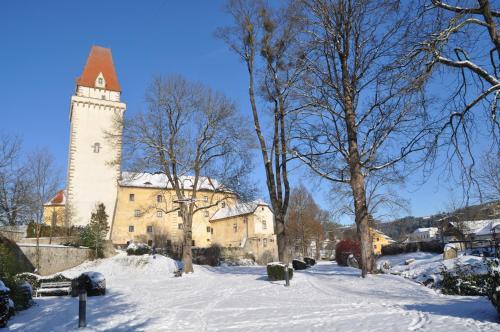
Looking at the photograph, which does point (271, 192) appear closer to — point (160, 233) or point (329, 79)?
point (329, 79)

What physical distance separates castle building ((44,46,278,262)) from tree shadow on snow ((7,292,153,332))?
2792cm

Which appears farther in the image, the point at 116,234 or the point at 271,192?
the point at 116,234

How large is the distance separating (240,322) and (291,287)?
6.14 meters

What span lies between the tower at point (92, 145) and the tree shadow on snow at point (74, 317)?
3091cm

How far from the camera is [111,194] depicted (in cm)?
4522

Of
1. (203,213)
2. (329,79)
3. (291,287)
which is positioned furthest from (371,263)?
(203,213)

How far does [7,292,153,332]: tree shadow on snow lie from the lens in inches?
340

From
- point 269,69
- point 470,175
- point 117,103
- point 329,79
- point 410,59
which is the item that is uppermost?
point 117,103

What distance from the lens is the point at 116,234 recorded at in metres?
46.8

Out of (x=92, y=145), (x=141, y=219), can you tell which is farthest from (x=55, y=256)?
(x=141, y=219)

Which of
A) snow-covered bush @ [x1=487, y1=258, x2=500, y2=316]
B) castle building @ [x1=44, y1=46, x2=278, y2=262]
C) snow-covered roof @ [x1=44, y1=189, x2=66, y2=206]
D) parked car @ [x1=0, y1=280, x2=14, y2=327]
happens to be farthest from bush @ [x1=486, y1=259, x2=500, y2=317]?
snow-covered roof @ [x1=44, y1=189, x2=66, y2=206]

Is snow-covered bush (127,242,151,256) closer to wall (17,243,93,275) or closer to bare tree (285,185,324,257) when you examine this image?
wall (17,243,93,275)

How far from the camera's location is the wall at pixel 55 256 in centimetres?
2683

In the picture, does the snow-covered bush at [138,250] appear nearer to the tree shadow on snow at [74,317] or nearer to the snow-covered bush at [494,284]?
the tree shadow on snow at [74,317]
